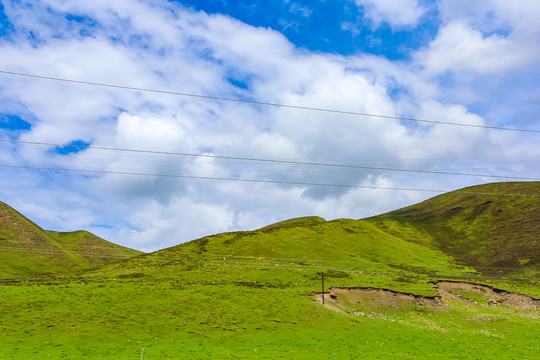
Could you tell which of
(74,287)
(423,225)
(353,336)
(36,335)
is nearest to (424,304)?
(353,336)

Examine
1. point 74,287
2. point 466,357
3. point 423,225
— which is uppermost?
point 423,225

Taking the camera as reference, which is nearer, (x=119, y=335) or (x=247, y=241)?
(x=119, y=335)

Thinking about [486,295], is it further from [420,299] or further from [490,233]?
[490,233]

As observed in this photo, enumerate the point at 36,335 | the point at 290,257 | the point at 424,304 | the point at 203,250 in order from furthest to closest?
the point at 203,250, the point at 290,257, the point at 424,304, the point at 36,335

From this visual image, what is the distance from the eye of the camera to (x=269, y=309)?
71.6 m

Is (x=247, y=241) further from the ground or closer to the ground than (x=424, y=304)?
further from the ground

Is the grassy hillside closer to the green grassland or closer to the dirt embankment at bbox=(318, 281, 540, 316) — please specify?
the green grassland

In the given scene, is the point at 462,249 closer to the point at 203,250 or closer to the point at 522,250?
the point at 522,250

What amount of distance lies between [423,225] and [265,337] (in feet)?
541

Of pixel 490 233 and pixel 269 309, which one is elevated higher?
pixel 490 233

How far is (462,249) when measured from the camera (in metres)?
153

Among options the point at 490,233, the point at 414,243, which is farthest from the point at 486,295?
the point at 490,233

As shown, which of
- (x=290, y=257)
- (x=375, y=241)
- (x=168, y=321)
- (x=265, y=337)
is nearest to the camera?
(x=265, y=337)

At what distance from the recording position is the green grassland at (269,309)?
50000 millimetres
